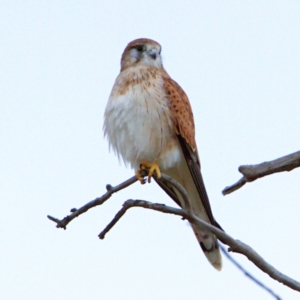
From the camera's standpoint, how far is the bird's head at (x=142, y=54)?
520 centimetres

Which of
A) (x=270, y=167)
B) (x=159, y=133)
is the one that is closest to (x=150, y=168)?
(x=159, y=133)

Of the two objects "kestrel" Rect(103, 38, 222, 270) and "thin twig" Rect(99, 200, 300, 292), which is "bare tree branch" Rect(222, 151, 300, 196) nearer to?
"thin twig" Rect(99, 200, 300, 292)

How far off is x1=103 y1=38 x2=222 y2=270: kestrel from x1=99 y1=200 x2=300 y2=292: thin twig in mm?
1199

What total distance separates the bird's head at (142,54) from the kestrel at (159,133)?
0.81ft

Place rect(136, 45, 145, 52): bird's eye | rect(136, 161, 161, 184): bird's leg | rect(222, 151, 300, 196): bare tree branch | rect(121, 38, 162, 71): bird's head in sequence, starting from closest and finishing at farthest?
rect(222, 151, 300, 196): bare tree branch, rect(136, 161, 161, 184): bird's leg, rect(121, 38, 162, 71): bird's head, rect(136, 45, 145, 52): bird's eye

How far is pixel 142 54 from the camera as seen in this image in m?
5.32

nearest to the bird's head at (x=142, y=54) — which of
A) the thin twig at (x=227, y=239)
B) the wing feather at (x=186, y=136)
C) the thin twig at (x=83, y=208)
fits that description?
the wing feather at (x=186, y=136)

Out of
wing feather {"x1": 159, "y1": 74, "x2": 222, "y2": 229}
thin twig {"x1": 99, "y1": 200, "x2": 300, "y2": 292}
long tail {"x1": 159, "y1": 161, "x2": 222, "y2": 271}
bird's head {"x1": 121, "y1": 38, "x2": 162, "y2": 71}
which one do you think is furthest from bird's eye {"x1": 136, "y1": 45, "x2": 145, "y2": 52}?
thin twig {"x1": 99, "y1": 200, "x2": 300, "y2": 292}

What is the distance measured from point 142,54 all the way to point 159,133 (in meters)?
1.03

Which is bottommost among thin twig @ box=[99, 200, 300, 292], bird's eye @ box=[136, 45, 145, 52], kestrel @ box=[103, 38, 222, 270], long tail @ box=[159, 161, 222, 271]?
thin twig @ box=[99, 200, 300, 292]

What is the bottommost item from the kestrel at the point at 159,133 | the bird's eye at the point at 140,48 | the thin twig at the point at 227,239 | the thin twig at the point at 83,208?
the thin twig at the point at 227,239

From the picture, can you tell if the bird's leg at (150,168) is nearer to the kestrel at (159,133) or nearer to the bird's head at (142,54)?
the kestrel at (159,133)

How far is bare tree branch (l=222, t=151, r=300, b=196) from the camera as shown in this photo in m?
2.44

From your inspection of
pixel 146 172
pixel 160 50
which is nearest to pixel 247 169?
pixel 146 172
